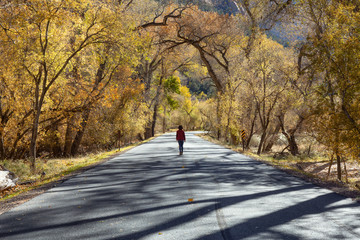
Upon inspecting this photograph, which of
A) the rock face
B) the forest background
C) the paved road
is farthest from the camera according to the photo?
the forest background

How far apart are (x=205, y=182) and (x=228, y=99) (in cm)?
2318

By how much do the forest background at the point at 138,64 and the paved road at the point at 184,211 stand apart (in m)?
5.35

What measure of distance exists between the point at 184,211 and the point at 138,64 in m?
15.1

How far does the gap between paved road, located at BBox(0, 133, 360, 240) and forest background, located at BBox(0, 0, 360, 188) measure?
535cm

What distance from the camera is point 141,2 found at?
2767 centimetres

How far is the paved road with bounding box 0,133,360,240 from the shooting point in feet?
16.6

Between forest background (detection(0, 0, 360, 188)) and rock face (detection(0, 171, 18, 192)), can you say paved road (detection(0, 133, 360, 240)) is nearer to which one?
rock face (detection(0, 171, 18, 192))

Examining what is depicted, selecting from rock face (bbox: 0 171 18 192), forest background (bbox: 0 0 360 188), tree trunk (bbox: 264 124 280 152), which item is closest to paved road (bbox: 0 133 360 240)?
rock face (bbox: 0 171 18 192)

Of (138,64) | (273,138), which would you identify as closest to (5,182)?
(138,64)

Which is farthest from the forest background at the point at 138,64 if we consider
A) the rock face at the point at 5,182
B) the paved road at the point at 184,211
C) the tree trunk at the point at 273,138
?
the paved road at the point at 184,211

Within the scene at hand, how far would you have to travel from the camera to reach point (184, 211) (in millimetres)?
6297

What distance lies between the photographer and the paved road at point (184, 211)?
16.6 feet

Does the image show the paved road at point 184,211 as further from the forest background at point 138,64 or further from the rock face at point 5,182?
the forest background at point 138,64

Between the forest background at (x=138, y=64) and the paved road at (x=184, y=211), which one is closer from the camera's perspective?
the paved road at (x=184, y=211)
